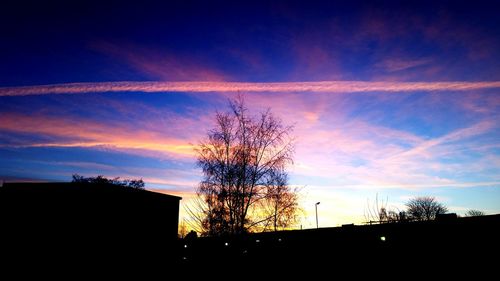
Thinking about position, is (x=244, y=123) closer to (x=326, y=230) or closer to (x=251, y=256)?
(x=251, y=256)

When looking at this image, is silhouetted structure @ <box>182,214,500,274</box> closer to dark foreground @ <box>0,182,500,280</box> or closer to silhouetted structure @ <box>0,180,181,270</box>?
dark foreground @ <box>0,182,500,280</box>

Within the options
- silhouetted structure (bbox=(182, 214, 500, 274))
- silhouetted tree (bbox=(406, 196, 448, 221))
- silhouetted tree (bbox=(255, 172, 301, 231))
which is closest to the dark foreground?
silhouetted structure (bbox=(182, 214, 500, 274))

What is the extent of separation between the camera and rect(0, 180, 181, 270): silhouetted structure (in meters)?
21.9

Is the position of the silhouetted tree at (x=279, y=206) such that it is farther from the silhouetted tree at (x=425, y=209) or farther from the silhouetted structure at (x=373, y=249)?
the silhouetted tree at (x=425, y=209)

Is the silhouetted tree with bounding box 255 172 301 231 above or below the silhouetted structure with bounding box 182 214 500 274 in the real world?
above

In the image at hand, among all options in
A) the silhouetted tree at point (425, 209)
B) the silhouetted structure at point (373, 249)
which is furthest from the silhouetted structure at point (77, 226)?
the silhouetted tree at point (425, 209)

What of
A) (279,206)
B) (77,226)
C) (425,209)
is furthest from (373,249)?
(425,209)

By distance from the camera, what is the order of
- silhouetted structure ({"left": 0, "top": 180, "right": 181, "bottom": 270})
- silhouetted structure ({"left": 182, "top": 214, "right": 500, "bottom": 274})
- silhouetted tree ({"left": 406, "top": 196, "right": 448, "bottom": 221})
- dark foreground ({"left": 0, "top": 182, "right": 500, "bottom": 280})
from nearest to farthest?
silhouetted structure ({"left": 182, "top": 214, "right": 500, "bottom": 274}) → dark foreground ({"left": 0, "top": 182, "right": 500, "bottom": 280}) → silhouetted structure ({"left": 0, "top": 180, "right": 181, "bottom": 270}) → silhouetted tree ({"left": 406, "top": 196, "right": 448, "bottom": 221})

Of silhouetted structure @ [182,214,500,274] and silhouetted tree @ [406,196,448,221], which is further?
silhouetted tree @ [406,196,448,221]

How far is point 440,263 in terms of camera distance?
12242 millimetres

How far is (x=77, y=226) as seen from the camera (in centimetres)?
2352

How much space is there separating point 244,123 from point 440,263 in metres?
15.8

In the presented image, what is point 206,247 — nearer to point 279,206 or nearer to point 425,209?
point 279,206

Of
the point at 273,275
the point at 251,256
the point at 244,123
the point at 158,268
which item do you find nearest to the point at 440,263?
the point at 273,275
